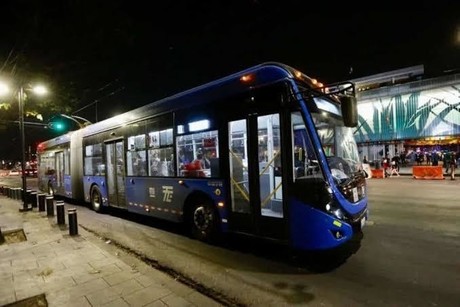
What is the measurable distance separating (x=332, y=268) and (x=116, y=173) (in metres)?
7.65

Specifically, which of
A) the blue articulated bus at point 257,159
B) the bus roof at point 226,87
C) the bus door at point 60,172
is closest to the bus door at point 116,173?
the blue articulated bus at point 257,159

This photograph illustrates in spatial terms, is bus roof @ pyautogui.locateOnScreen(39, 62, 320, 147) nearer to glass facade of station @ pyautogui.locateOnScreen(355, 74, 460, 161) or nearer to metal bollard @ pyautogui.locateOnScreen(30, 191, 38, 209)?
metal bollard @ pyautogui.locateOnScreen(30, 191, 38, 209)

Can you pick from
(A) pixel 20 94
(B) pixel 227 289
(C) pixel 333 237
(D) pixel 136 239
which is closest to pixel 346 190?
(C) pixel 333 237

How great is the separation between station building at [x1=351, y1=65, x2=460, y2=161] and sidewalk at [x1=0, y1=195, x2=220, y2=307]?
20.5 metres

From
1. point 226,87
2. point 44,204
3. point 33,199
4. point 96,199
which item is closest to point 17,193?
point 33,199

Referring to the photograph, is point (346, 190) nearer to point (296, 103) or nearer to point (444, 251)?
point (296, 103)

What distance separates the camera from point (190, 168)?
756 cm

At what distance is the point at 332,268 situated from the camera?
18.2 ft

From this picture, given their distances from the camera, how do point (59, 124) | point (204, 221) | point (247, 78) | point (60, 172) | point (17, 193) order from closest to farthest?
point (247, 78) → point (204, 221) → point (60, 172) → point (17, 193) → point (59, 124)

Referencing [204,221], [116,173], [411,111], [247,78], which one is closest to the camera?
[247,78]

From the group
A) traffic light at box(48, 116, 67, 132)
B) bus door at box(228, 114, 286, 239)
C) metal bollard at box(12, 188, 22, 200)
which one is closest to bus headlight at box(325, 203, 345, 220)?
bus door at box(228, 114, 286, 239)

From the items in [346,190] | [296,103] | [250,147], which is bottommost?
[346,190]

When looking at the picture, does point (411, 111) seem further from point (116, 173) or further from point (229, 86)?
point (229, 86)

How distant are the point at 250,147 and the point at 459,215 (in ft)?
22.4
